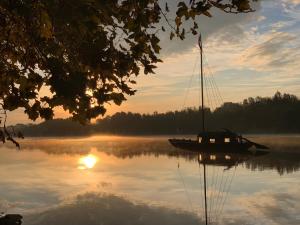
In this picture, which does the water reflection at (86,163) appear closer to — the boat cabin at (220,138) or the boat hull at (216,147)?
the boat hull at (216,147)

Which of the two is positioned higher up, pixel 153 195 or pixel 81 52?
pixel 81 52

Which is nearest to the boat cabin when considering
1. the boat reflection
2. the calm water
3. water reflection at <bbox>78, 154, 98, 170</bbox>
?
the boat reflection

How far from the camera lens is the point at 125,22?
687 centimetres

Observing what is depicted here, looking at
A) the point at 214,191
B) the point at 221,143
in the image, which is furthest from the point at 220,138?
the point at 214,191

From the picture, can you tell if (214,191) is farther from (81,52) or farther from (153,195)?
(81,52)

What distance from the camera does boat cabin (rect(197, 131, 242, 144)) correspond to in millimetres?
63388

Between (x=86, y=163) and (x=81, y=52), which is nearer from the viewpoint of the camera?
(x=81, y=52)

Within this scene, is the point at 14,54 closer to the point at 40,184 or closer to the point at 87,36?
the point at 87,36

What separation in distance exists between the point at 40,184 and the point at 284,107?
516 ft

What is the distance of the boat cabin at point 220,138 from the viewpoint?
6339 cm

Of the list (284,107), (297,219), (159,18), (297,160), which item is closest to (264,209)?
(297,219)

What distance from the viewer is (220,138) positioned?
63938 mm

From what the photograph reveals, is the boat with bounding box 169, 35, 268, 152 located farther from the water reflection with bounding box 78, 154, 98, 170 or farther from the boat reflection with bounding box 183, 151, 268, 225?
the water reflection with bounding box 78, 154, 98, 170

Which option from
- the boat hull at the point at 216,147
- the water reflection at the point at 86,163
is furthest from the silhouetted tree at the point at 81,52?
the boat hull at the point at 216,147
